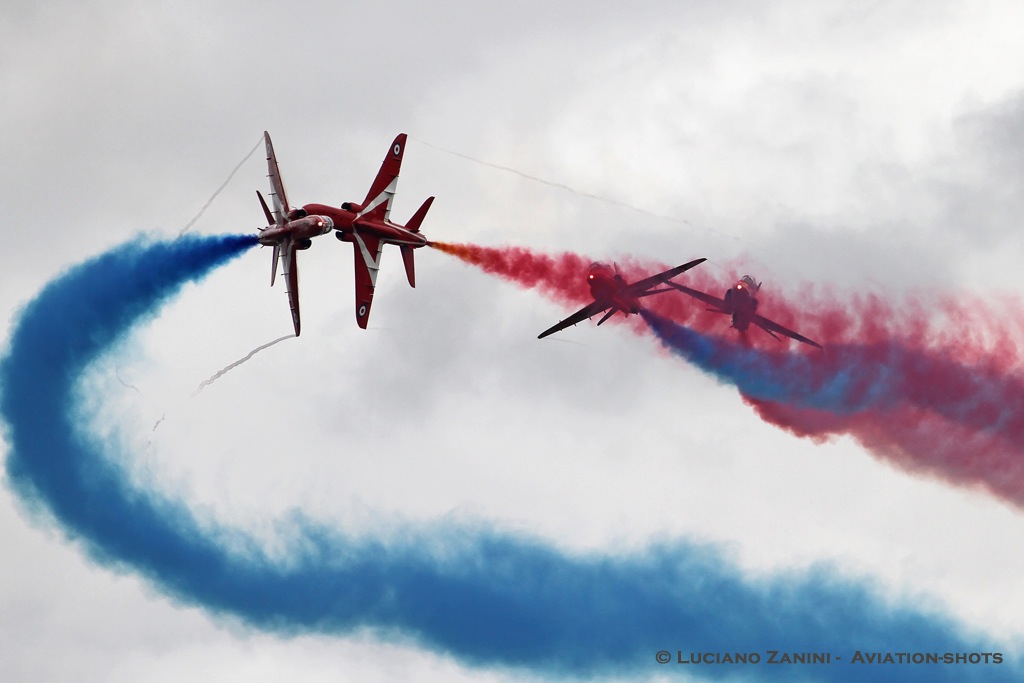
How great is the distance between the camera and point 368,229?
408ft

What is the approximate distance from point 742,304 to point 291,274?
18179 millimetres

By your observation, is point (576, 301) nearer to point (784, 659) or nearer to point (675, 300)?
point (675, 300)

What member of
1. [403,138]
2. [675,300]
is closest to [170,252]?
[403,138]

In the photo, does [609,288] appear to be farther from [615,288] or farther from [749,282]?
[749,282]

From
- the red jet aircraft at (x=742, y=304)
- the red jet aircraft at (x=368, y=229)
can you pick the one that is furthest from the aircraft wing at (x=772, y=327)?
the red jet aircraft at (x=368, y=229)

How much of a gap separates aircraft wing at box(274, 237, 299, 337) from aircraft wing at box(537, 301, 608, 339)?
11.3 meters

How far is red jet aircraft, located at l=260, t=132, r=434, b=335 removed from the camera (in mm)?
122625

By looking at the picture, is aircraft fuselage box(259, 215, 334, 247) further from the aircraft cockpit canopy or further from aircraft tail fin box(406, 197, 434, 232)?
the aircraft cockpit canopy

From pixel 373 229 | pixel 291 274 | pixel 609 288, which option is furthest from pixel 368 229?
pixel 609 288

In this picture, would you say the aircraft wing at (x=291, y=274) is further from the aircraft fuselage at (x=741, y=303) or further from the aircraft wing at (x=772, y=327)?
the aircraft wing at (x=772, y=327)

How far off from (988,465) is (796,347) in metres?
8.87

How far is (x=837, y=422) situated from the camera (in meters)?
130

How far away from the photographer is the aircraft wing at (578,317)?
4980 inches

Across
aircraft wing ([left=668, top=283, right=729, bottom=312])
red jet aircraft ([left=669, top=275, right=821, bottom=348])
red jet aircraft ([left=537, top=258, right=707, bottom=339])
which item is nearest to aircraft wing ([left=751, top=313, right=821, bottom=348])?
red jet aircraft ([left=669, top=275, right=821, bottom=348])
